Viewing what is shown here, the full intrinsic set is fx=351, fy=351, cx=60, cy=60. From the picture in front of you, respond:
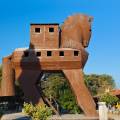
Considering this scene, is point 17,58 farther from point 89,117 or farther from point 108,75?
point 108,75

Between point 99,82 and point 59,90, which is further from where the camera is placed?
point 99,82

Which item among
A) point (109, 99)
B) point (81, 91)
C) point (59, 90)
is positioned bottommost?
point (109, 99)

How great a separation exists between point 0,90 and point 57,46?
24.0ft

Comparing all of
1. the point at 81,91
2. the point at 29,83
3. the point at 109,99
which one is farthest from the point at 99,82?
the point at 29,83

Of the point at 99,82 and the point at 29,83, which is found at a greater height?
the point at 99,82

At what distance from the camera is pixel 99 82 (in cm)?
9025

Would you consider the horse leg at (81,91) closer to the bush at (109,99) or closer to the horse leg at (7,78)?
the horse leg at (7,78)

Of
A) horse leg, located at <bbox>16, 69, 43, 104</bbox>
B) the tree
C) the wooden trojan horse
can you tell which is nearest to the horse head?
the wooden trojan horse

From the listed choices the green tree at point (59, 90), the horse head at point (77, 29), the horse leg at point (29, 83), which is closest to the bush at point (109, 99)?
the green tree at point (59, 90)

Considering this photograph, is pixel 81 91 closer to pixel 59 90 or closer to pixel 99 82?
pixel 59 90

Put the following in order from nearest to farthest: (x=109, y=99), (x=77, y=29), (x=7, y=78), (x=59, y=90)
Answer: (x=77, y=29)
(x=7, y=78)
(x=109, y=99)
(x=59, y=90)

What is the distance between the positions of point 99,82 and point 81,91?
191ft

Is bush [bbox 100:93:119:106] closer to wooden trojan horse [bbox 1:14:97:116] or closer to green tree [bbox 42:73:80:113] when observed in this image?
green tree [bbox 42:73:80:113]

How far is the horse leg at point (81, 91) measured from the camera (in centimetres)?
3256
